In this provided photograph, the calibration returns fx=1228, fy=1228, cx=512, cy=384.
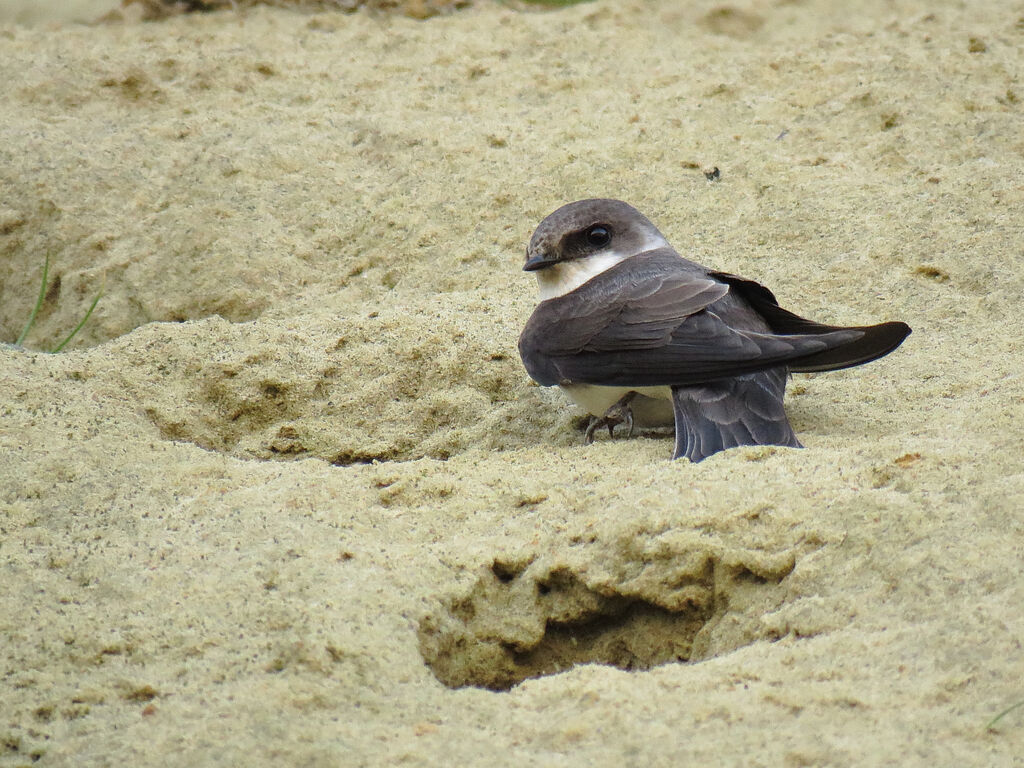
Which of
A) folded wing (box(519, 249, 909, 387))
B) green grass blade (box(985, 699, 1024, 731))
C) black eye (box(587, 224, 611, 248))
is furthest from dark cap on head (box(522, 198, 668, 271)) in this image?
green grass blade (box(985, 699, 1024, 731))

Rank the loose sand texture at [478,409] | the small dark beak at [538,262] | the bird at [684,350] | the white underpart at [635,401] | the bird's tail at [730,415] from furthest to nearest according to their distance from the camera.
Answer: the small dark beak at [538,262], the white underpart at [635,401], the bird at [684,350], the bird's tail at [730,415], the loose sand texture at [478,409]

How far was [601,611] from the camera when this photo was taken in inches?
95.9

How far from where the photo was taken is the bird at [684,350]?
3.09m

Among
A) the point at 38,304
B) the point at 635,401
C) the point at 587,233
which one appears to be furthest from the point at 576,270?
the point at 38,304

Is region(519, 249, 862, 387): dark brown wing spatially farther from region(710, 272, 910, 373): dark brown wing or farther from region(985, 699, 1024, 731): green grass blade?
region(985, 699, 1024, 731): green grass blade

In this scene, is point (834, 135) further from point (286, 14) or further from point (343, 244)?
point (286, 14)

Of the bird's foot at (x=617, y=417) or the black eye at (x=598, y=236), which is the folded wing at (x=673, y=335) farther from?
the black eye at (x=598, y=236)

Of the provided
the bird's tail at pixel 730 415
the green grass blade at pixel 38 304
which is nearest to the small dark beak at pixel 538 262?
the bird's tail at pixel 730 415

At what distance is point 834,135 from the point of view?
4.72m

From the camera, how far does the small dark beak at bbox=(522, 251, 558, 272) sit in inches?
146

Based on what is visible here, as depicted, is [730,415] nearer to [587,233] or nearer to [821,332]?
[821,332]

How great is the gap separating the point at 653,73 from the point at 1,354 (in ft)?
9.99

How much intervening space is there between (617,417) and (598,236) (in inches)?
27.9

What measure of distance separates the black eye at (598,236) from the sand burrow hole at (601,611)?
1.59 meters
